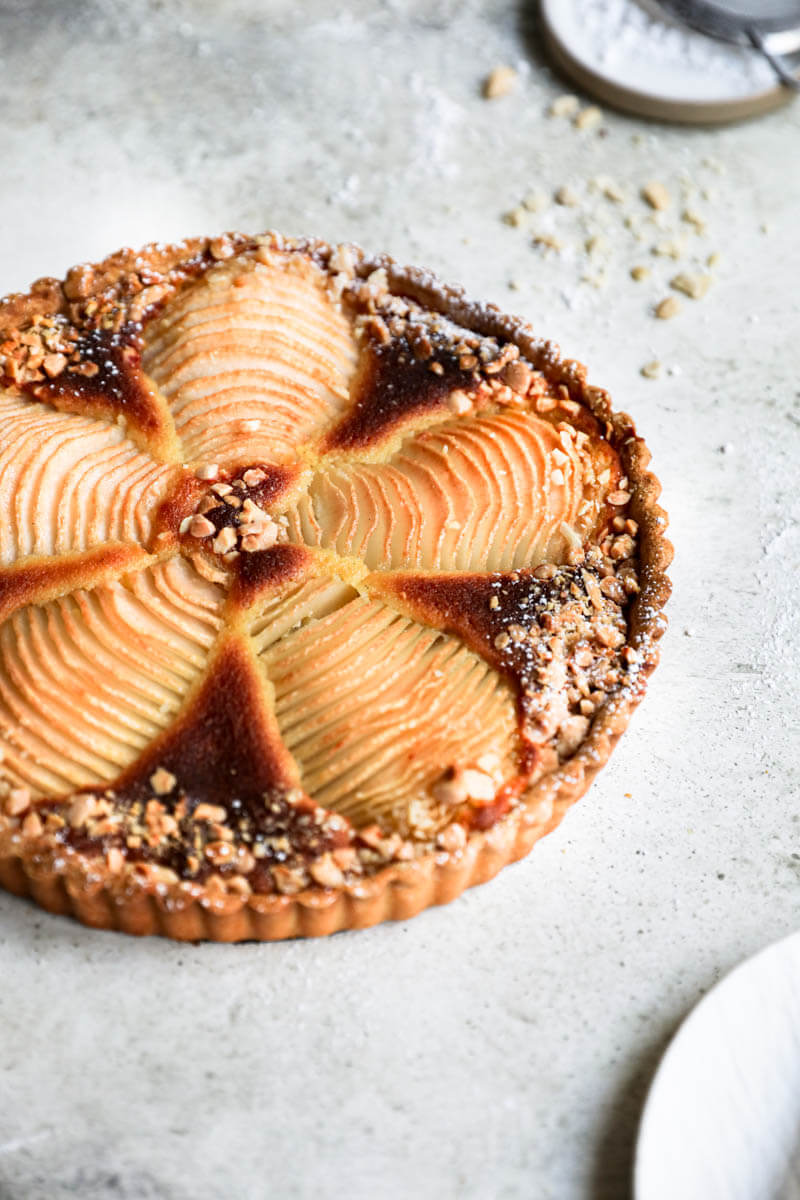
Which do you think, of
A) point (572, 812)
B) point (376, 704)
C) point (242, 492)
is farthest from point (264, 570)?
point (572, 812)

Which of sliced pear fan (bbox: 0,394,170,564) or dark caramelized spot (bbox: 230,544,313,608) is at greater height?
dark caramelized spot (bbox: 230,544,313,608)

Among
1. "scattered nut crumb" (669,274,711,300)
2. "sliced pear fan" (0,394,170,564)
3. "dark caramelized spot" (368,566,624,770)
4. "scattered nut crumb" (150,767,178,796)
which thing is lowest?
"scattered nut crumb" (150,767,178,796)

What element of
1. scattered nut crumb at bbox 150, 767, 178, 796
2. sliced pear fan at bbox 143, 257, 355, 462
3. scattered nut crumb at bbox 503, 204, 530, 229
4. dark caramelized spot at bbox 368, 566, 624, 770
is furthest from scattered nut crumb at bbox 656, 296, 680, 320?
scattered nut crumb at bbox 150, 767, 178, 796

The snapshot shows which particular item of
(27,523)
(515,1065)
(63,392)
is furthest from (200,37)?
(515,1065)

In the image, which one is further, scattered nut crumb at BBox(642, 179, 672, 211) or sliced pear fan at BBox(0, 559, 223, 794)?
scattered nut crumb at BBox(642, 179, 672, 211)

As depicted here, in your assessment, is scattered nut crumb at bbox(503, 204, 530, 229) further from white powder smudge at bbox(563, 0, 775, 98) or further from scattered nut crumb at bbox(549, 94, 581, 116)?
white powder smudge at bbox(563, 0, 775, 98)

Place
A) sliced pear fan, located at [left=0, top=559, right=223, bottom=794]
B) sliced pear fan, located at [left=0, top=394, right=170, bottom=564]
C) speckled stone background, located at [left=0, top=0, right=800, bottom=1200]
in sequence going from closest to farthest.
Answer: speckled stone background, located at [left=0, top=0, right=800, bottom=1200]
sliced pear fan, located at [left=0, top=559, right=223, bottom=794]
sliced pear fan, located at [left=0, top=394, right=170, bottom=564]

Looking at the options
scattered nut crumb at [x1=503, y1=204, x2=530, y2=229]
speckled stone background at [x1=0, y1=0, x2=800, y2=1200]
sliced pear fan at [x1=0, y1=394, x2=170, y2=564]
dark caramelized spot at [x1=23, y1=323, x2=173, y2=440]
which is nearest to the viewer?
speckled stone background at [x1=0, y1=0, x2=800, y2=1200]
